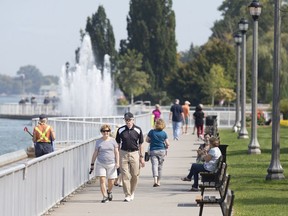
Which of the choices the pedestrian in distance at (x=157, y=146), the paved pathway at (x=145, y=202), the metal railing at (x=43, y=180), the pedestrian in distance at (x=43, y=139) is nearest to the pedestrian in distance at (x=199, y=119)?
the paved pathway at (x=145, y=202)

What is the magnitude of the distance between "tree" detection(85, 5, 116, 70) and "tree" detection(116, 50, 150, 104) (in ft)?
12.0

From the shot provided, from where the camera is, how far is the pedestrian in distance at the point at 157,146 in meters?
25.0

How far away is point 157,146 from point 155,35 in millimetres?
105976

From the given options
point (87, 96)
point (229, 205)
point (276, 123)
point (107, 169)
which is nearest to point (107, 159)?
point (107, 169)

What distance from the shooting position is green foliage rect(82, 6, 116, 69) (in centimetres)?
13925

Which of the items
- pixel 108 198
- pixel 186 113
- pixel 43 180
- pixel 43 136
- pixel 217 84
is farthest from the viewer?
pixel 217 84

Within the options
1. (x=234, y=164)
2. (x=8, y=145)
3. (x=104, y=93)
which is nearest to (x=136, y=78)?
(x=104, y=93)

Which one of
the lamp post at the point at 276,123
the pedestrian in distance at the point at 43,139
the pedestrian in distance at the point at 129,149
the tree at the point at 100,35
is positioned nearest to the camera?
the pedestrian in distance at the point at 129,149

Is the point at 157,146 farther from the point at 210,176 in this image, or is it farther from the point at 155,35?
the point at 155,35

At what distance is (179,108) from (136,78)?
271 ft

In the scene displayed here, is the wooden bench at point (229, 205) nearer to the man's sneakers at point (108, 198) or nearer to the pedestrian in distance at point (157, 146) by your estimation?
the man's sneakers at point (108, 198)

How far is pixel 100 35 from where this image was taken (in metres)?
139

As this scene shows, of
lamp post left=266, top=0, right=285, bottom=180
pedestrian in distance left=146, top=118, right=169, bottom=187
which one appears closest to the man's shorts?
pedestrian in distance left=146, top=118, right=169, bottom=187

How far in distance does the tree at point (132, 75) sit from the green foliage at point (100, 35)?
3.65 m
